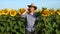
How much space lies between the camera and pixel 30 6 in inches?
271

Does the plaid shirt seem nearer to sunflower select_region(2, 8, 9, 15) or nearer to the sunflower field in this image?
the sunflower field

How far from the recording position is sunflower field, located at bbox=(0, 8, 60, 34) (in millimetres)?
6961

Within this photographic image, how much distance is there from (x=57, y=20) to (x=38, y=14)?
62 cm

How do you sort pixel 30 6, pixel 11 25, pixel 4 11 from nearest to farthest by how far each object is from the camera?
pixel 30 6 → pixel 11 25 → pixel 4 11

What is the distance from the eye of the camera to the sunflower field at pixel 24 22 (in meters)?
6.96

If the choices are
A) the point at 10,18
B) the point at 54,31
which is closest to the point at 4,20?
the point at 10,18

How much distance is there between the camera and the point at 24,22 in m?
7.27

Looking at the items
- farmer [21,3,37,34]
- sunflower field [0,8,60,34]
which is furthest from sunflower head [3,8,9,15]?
farmer [21,3,37,34]

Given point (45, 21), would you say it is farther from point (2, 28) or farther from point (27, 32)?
point (2, 28)

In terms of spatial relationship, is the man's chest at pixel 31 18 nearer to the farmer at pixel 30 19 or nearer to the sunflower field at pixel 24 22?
the farmer at pixel 30 19

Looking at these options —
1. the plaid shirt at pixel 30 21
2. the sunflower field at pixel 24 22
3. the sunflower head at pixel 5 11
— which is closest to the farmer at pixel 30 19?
the plaid shirt at pixel 30 21

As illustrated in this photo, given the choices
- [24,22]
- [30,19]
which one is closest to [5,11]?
[24,22]

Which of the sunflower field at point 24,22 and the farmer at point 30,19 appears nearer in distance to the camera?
the farmer at point 30,19

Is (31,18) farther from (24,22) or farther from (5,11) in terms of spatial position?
(5,11)
